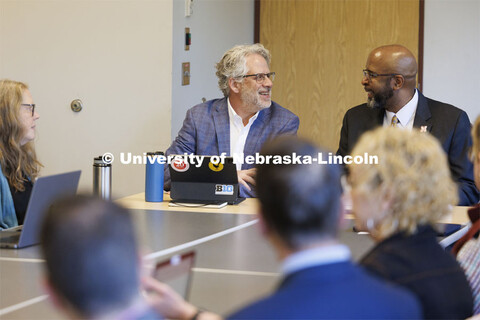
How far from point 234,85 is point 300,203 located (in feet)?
9.19

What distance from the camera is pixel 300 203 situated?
110 cm

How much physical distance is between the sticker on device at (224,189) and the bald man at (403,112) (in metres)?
1.00

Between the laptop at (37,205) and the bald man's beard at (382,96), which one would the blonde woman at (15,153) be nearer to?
the laptop at (37,205)

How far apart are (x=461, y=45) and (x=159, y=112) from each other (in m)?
2.71

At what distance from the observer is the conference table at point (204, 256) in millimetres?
1663

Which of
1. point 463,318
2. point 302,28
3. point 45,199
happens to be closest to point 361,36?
point 302,28

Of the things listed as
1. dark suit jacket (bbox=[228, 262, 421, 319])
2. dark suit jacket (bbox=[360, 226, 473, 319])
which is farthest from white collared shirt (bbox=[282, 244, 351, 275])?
dark suit jacket (bbox=[360, 226, 473, 319])

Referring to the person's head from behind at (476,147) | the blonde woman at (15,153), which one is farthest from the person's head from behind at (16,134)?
the person's head from behind at (476,147)

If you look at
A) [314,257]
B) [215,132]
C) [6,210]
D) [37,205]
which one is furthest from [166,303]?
[215,132]

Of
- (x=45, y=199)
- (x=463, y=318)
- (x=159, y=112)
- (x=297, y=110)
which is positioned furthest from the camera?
(x=297, y=110)

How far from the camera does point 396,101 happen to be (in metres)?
3.72

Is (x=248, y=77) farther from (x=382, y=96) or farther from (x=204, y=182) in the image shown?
(x=204, y=182)

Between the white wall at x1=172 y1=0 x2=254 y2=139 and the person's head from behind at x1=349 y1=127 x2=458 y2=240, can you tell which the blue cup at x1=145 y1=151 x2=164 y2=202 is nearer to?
the white wall at x1=172 y1=0 x2=254 y2=139

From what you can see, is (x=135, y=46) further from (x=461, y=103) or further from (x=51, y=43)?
(x=461, y=103)
